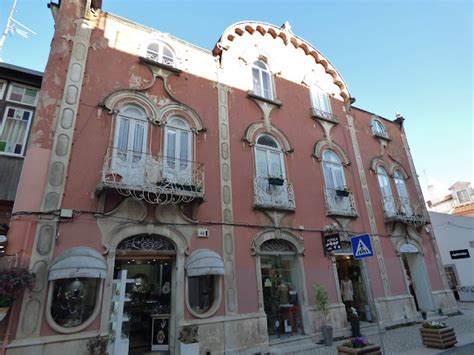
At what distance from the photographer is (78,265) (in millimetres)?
6582

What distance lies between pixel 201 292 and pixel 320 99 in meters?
10.9

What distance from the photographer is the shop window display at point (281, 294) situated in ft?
31.4

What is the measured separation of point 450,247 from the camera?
1991 centimetres

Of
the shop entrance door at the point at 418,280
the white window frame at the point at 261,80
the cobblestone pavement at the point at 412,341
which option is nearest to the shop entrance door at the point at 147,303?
the cobblestone pavement at the point at 412,341

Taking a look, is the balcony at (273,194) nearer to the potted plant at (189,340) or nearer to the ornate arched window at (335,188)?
the ornate arched window at (335,188)

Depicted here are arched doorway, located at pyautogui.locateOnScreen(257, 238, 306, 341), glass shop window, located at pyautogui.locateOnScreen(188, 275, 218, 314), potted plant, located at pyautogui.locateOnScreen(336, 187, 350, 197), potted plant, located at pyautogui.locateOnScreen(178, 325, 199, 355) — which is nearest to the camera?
potted plant, located at pyautogui.locateOnScreen(178, 325, 199, 355)

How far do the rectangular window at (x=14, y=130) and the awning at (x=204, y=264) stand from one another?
5938 mm

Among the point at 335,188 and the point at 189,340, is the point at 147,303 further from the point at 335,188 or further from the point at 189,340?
the point at 335,188

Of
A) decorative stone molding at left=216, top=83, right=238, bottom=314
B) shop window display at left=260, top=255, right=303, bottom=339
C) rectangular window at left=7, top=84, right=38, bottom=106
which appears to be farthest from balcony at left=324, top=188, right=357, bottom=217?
rectangular window at left=7, top=84, right=38, bottom=106

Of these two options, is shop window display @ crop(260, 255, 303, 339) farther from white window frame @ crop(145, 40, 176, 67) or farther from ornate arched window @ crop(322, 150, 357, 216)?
white window frame @ crop(145, 40, 176, 67)

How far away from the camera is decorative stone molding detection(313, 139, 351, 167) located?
12.8 m

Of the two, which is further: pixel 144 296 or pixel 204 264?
pixel 144 296

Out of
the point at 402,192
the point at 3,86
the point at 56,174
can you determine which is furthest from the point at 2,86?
the point at 402,192

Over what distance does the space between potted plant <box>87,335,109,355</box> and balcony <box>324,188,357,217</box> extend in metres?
8.64
